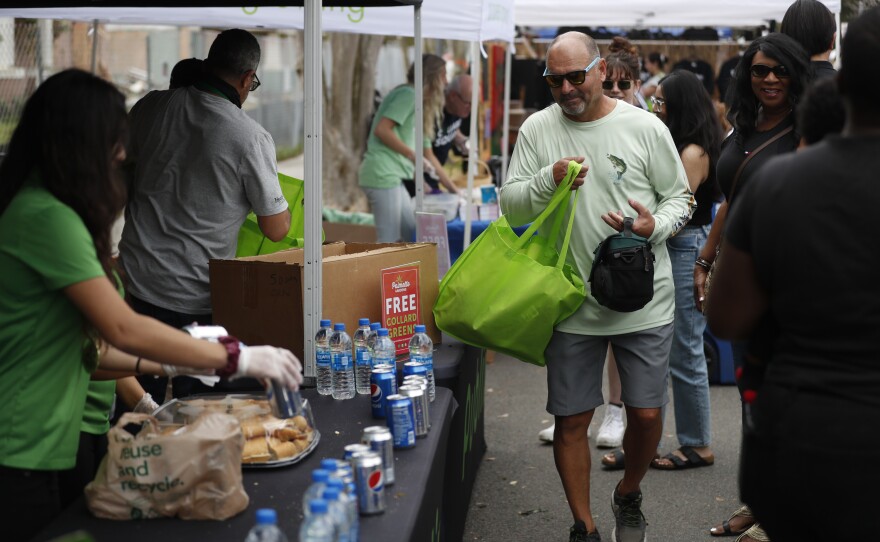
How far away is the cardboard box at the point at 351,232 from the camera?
871 centimetres

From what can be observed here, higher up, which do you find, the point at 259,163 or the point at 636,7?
the point at 636,7

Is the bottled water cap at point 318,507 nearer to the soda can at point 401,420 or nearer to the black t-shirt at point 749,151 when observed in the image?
the soda can at point 401,420

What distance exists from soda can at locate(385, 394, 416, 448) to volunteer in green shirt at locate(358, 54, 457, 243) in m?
5.20

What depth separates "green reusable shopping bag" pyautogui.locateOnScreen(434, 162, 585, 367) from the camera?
4.02 metres

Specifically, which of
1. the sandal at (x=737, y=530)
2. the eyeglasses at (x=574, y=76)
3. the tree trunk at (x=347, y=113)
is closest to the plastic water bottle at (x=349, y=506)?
the eyeglasses at (x=574, y=76)

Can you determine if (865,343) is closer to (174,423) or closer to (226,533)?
(226,533)

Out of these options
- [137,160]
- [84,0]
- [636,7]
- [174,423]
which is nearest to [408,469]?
[174,423]

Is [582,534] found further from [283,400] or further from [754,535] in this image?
[283,400]

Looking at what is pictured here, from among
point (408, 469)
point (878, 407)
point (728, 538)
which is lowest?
point (728, 538)

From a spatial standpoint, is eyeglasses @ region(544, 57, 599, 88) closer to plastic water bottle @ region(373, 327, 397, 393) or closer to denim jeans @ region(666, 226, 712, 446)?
plastic water bottle @ region(373, 327, 397, 393)

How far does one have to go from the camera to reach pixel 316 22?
3.79 meters

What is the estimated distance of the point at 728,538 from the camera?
4664 mm

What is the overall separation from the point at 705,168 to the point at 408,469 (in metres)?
2.79

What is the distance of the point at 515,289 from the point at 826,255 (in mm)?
1982
